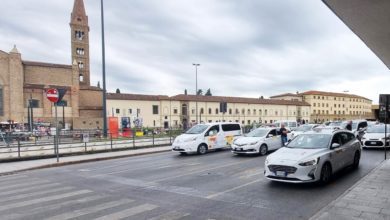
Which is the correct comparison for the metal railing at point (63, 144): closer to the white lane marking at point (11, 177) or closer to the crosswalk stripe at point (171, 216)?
the white lane marking at point (11, 177)

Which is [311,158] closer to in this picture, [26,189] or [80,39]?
[26,189]

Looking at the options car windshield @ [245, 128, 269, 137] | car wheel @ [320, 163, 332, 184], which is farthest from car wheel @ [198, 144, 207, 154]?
car wheel @ [320, 163, 332, 184]

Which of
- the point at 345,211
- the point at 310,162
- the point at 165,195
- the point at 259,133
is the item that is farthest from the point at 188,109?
the point at 345,211

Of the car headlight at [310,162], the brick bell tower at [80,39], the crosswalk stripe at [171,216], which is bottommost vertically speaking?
the crosswalk stripe at [171,216]

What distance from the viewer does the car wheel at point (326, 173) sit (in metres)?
9.21

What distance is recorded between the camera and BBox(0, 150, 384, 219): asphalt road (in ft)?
22.1

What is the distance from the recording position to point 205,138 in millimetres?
19219

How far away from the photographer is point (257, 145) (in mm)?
16891

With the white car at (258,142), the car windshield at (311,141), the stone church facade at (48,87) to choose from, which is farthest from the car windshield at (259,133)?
the stone church facade at (48,87)

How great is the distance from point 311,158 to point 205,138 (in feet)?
34.7

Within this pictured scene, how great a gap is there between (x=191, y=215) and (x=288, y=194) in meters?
2.97

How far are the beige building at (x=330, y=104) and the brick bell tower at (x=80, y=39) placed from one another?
79.0 m

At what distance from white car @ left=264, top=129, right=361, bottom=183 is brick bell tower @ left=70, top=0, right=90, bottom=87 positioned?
265ft

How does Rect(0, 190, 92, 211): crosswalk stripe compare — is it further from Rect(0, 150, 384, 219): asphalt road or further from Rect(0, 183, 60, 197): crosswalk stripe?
Rect(0, 183, 60, 197): crosswalk stripe
